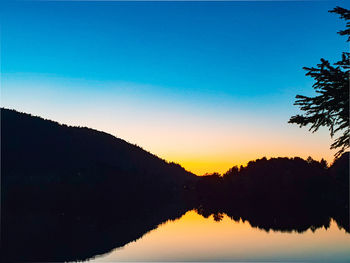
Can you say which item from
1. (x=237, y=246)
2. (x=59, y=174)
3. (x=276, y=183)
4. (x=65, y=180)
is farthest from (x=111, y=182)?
(x=237, y=246)

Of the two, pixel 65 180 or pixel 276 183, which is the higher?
pixel 65 180

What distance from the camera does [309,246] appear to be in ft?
120

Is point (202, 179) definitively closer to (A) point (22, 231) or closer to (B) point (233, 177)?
(B) point (233, 177)

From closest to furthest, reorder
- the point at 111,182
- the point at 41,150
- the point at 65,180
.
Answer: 1. the point at 65,180
2. the point at 111,182
3. the point at 41,150

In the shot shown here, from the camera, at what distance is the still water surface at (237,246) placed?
32.3m

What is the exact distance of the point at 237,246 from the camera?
127 feet

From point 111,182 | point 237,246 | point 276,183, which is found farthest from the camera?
point 276,183

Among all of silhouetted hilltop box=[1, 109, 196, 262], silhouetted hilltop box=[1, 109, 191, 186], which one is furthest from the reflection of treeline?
silhouetted hilltop box=[1, 109, 191, 186]

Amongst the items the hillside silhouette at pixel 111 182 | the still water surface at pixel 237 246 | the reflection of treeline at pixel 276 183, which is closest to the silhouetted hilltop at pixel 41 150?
the hillside silhouette at pixel 111 182

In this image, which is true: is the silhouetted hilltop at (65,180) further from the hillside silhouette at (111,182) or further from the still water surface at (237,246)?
the still water surface at (237,246)

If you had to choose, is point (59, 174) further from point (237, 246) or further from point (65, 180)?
point (237, 246)

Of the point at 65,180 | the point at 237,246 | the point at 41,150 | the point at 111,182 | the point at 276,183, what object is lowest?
the point at 237,246

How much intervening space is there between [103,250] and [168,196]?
443 feet

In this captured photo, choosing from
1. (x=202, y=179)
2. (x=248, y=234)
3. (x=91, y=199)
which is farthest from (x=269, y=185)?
(x=248, y=234)
